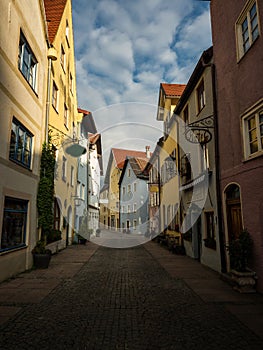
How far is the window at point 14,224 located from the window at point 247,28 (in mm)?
8608

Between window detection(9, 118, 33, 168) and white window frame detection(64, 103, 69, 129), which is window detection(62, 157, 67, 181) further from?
window detection(9, 118, 33, 168)

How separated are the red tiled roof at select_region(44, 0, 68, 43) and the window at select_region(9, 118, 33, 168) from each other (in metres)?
6.30

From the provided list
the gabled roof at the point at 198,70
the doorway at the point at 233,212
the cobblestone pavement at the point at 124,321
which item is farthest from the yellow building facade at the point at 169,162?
the cobblestone pavement at the point at 124,321

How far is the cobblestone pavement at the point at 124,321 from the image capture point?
4.17 meters

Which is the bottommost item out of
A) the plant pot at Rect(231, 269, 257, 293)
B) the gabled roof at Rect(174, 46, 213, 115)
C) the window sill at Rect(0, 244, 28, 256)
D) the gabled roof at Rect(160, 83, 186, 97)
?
the plant pot at Rect(231, 269, 257, 293)

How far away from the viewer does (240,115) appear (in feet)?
26.8

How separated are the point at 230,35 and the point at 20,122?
7631 mm

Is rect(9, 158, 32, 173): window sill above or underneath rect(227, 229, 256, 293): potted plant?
above

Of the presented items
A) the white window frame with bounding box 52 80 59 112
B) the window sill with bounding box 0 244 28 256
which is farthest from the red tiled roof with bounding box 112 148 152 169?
the window sill with bounding box 0 244 28 256

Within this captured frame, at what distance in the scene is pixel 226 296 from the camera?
A: 6797 millimetres

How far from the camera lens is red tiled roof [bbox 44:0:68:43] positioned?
563 inches

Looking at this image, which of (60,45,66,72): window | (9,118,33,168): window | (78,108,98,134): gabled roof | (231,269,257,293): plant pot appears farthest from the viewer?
(78,108,98,134): gabled roof

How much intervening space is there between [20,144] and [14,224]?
2.79 metres

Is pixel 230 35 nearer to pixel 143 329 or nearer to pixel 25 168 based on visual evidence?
pixel 25 168
